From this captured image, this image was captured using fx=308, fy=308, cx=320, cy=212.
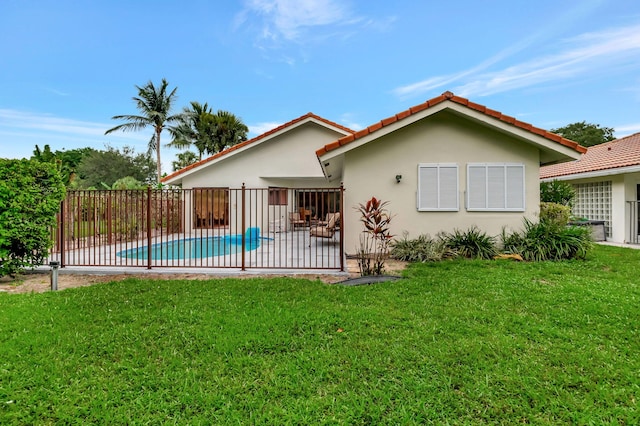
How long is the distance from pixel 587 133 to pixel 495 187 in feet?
157

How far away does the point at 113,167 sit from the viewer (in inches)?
1948

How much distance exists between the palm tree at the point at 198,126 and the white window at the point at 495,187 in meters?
35.5

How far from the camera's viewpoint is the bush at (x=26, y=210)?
25.1 ft

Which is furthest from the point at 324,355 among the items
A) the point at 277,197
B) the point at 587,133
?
the point at 587,133

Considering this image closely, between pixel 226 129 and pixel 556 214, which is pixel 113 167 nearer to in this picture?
pixel 226 129

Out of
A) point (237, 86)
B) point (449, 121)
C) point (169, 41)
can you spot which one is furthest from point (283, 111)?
point (449, 121)

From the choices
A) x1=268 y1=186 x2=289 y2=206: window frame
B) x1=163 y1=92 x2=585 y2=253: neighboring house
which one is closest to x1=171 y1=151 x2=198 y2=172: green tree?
x1=268 y1=186 x2=289 y2=206: window frame

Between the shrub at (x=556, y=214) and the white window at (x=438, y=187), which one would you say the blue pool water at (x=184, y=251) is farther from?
the shrub at (x=556, y=214)

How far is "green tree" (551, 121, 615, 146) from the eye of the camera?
4347cm

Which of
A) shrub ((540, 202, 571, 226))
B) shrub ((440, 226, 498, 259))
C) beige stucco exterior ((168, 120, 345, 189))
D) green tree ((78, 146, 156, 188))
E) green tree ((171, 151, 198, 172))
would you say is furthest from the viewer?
green tree ((171, 151, 198, 172))

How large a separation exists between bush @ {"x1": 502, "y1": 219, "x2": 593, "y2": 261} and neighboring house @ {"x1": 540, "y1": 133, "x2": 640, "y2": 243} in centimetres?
669

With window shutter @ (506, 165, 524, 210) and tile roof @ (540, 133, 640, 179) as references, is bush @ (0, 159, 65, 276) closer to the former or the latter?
window shutter @ (506, 165, 524, 210)

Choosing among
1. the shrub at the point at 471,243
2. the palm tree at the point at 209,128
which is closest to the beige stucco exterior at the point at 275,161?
the shrub at the point at 471,243

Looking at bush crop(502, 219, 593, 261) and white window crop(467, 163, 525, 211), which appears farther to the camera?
white window crop(467, 163, 525, 211)
